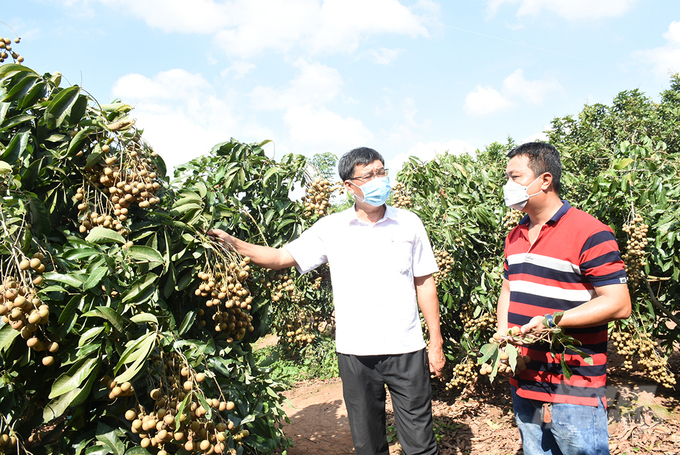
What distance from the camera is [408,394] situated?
2.19m

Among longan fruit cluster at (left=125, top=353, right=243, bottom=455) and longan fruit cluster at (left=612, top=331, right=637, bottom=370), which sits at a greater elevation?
longan fruit cluster at (left=125, top=353, right=243, bottom=455)

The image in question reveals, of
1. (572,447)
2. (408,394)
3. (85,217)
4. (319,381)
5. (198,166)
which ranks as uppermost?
(198,166)

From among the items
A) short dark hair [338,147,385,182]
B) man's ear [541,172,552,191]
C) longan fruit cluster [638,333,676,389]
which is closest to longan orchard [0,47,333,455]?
short dark hair [338,147,385,182]

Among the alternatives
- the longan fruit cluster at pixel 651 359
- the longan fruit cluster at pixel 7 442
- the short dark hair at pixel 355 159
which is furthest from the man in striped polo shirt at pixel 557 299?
the longan fruit cluster at pixel 651 359

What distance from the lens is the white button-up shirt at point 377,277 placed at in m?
2.19

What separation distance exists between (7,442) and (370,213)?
1.77m

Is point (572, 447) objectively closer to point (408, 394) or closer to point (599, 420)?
point (599, 420)

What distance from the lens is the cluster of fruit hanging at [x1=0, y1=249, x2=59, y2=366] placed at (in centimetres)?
118

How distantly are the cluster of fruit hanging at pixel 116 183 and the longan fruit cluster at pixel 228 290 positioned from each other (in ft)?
1.31

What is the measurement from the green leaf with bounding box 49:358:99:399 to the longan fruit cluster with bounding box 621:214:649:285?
3.46m

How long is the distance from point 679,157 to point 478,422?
3.09 metres

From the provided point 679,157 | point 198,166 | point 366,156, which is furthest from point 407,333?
point 679,157

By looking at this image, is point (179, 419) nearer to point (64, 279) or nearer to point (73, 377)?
point (73, 377)

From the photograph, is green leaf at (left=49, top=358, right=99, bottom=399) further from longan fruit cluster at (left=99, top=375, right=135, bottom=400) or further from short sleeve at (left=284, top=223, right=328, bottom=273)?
short sleeve at (left=284, top=223, right=328, bottom=273)
